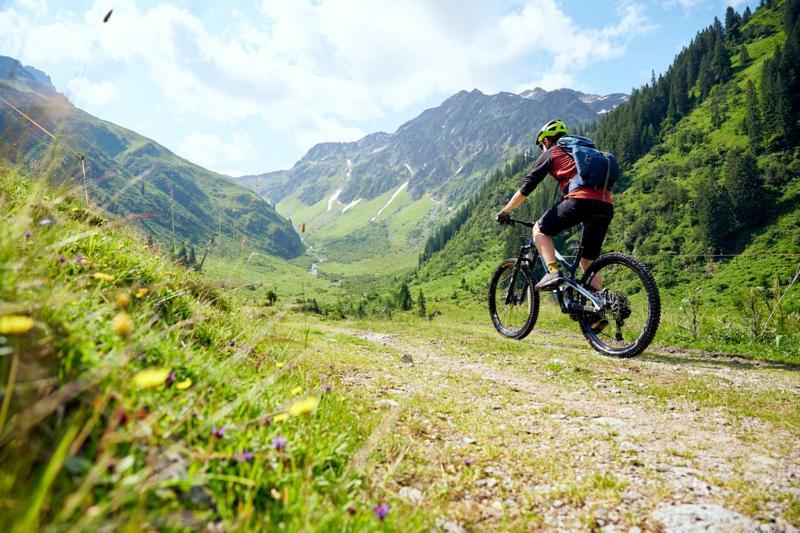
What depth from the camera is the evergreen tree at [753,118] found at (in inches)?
4621

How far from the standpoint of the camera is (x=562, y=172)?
24.3 feet

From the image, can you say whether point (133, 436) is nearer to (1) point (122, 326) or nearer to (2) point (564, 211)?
(1) point (122, 326)

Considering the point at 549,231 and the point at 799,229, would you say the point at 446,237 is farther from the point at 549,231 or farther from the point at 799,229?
the point at 549,231

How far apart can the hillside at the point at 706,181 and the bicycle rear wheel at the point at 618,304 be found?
5426 centimetres

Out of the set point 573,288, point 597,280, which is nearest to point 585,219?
point 597,280

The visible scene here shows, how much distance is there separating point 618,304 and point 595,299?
378 mm

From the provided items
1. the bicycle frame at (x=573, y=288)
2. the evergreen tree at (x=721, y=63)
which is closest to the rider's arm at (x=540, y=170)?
the bicycle frame at (x=573, y=288)

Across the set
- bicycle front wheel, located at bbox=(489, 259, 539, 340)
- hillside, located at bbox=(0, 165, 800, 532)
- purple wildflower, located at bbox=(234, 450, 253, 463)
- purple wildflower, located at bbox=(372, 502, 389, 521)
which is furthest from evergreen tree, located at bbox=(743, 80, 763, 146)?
purple wildflower, located at bbox=(234, 450, 253, 463)

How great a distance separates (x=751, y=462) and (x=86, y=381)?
4.67 metres

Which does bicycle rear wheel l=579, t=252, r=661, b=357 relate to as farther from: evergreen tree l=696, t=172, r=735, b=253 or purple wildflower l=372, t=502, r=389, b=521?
evergreen tree l=696, t=172, r=735, b=253

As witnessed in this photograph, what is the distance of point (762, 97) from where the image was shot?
120 metres

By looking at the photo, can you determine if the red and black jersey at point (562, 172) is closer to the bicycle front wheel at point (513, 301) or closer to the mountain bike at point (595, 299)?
the mountain bike at point (595, 299)

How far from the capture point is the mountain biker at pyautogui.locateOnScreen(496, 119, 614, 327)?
6891 millimetres

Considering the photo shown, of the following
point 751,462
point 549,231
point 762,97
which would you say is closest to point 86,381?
point 751,462
